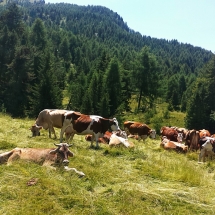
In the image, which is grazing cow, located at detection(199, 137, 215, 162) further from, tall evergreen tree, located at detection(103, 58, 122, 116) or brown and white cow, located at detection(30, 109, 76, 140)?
tall evergreen tree, located at detection(103, 58, 122, 116)

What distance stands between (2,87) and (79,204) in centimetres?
4529

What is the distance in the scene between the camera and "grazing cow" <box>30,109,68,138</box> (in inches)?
580

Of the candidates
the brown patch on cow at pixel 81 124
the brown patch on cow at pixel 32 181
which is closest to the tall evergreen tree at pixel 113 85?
the brown patch on cow at pixel 81 124

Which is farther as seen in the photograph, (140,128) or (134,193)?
(140,128)

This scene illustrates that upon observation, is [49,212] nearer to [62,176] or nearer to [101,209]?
[101,209]

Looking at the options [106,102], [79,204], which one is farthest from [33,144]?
[106,102]

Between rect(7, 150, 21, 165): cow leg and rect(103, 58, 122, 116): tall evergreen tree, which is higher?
rect(103, 58, 122, 116): tall evergreen tree

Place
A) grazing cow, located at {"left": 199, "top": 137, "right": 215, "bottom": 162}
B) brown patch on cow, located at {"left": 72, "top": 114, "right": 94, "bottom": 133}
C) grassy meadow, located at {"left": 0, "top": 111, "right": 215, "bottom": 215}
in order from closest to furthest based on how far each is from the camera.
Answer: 1. grassy meadow, located at {"left": 0, "top": 111, "right": 215, "bottom": 215}
2. brown patch on cow, located at {"left": 72, "top": 114, "right": 94, "bottom": 133}
3. grazing cow, located at {"left": 199, "top": 137, "right": 215, "bottom": 162}

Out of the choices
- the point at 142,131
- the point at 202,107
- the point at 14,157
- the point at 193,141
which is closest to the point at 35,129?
the point at 14,157

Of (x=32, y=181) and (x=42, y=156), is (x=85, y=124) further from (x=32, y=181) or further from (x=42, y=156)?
(x=32, y=181)

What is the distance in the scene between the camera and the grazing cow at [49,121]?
14.7m

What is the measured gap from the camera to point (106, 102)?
145 feet

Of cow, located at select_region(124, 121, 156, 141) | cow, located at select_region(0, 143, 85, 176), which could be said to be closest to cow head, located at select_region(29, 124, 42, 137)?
cow, located at select_region(0, 143, 85, 176)

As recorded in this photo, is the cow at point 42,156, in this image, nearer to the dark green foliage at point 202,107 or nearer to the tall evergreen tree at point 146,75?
the dark green foliage at point 202,107
